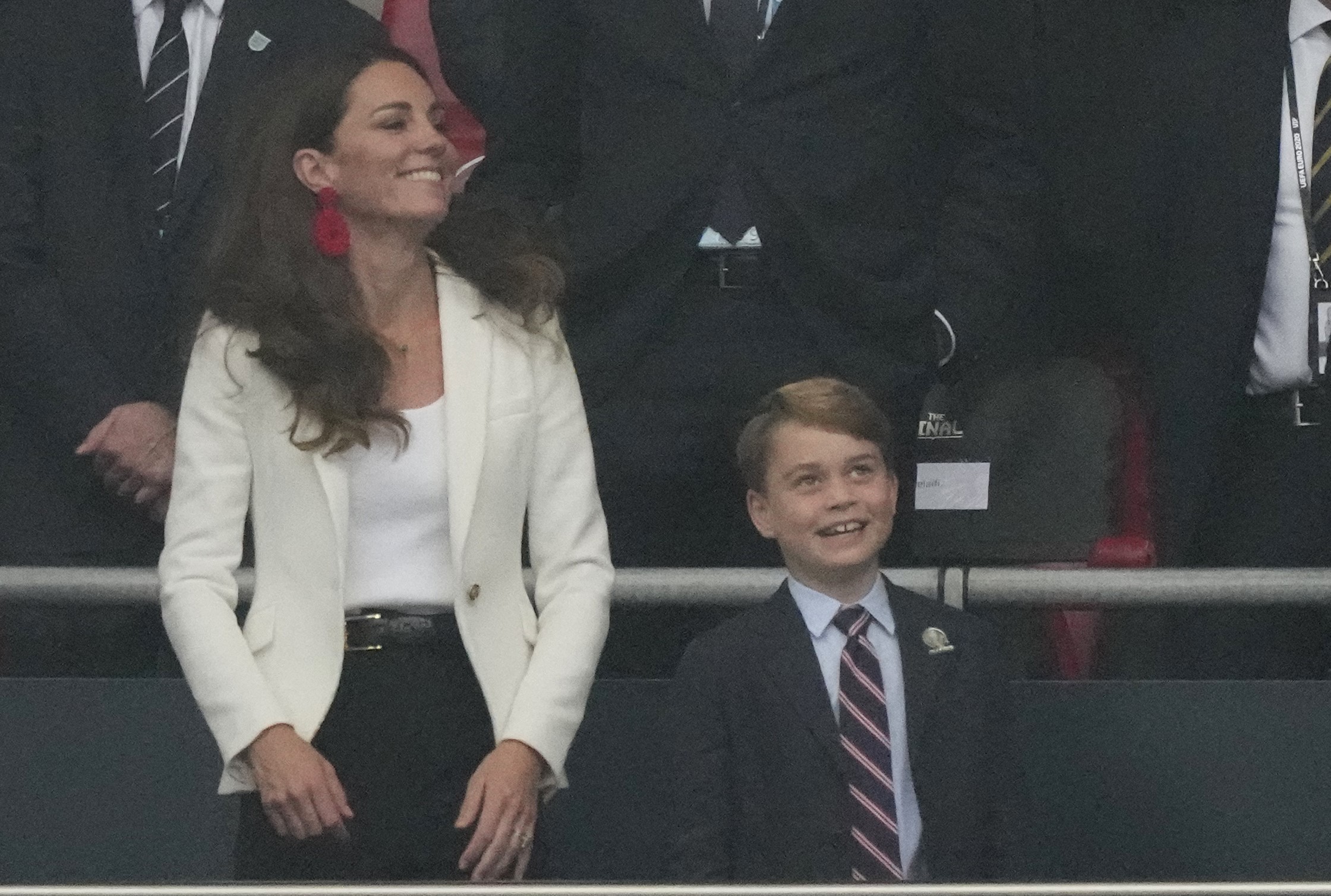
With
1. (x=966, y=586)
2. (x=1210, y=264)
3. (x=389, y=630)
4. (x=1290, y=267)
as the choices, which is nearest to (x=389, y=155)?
(x=389, y=630)

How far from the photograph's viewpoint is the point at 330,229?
320cm

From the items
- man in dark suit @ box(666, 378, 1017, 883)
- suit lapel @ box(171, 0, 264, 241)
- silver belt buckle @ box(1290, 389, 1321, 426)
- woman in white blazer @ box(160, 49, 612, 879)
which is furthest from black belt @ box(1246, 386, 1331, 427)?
suit lapel @ box(171, 0, 264, 241)

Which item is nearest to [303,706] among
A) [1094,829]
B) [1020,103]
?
[1094,829]

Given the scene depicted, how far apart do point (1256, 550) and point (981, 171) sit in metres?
0.73

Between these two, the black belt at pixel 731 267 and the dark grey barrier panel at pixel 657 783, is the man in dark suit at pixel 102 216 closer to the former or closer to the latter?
the dark grey barrier panel at pixel 657 783

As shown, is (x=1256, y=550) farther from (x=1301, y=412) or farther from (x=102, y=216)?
(x=102, y=216)

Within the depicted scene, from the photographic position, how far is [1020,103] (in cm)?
373

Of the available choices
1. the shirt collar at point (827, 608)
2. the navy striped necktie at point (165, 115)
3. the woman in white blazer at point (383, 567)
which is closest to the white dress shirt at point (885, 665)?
the shirt collar at point (827, 608)

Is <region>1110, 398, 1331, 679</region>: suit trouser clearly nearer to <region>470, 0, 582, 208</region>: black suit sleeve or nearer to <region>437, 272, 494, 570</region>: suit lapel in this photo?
<region>470, 0, 582, 208</region>: black suit sleeve

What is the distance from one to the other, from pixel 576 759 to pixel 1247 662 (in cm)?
112

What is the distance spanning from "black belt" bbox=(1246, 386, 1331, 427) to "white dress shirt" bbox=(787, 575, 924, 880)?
94 centimetres

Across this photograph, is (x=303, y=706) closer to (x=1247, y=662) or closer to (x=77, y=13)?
(x=77, y=13)

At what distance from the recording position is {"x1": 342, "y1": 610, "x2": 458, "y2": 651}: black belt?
117 inches

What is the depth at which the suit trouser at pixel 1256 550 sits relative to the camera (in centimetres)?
384
